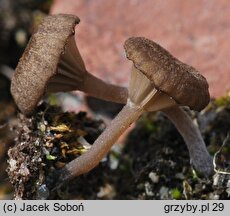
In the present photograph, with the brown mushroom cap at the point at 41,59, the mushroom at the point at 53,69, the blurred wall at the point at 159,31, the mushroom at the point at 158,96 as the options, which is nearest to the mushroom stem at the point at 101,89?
the mushroom at the point at 53,69

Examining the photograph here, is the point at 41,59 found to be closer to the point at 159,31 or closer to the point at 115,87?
the point at 115,87

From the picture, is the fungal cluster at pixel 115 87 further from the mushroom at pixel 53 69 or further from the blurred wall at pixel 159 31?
the blurred wall at pixel 159 31

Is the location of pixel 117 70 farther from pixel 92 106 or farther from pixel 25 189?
pixel 25 189

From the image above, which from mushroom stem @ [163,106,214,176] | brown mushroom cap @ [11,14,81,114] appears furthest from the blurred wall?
brown mushroom cap @ [11,14,81,114]

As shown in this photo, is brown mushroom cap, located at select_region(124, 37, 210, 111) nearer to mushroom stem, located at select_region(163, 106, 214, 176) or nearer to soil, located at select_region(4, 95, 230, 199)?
mushroom stem, located at select_region(163, 106, 214, 176)

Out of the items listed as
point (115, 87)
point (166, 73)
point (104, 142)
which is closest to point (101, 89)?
point (115, 87)

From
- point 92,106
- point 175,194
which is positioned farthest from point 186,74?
point 92,106
